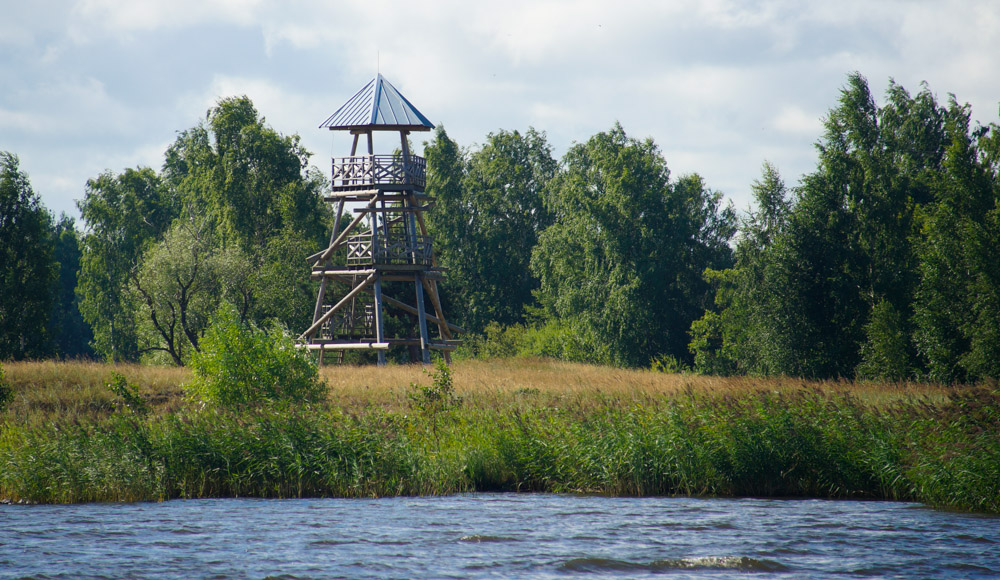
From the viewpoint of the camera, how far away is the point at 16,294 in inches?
1838

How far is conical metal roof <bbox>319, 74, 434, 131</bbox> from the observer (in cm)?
3722

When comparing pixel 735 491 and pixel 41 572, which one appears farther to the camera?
pixel 735 491

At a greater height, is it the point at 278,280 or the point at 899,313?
the point at 278,280

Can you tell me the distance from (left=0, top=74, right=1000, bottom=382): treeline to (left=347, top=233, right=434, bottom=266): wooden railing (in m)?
11.4

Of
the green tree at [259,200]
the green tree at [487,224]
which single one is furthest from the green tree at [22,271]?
the green tree at [487,224]

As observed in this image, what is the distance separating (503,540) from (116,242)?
2249 inches

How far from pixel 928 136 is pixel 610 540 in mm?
40245

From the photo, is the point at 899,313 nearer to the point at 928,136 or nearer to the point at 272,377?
the point at 928,136

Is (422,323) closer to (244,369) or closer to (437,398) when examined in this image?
(244,369)

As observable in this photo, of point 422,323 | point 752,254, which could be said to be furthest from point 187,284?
point 752,254

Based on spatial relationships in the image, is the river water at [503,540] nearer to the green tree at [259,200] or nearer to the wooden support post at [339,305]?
the wooden support post at [339,305]

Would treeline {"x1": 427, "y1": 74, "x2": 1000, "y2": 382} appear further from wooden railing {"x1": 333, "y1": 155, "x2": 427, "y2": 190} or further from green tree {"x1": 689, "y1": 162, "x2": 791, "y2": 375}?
wooden railing {"x1": 333, "y1": 155, "x2": 427, "y2": 190}

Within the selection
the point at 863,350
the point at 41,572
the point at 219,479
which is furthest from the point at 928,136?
the point at 41,572

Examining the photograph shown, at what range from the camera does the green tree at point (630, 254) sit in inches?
2117
